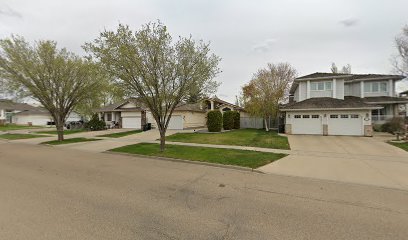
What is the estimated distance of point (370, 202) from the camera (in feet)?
17.4

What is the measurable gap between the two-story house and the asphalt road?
16.0 metres

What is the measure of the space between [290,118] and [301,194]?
17.7 m

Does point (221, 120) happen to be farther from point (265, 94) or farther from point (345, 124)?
point (345, 124)

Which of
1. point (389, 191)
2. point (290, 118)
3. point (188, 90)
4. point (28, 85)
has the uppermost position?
point (28, 85)

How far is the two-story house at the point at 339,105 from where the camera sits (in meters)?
A: 20.1

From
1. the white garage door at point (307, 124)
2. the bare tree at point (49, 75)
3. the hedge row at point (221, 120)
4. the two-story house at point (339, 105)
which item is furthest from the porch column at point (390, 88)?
the bare tree at point (49, 75)

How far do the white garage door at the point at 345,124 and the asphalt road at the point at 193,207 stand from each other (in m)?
16.0

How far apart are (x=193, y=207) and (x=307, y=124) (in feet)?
65.3

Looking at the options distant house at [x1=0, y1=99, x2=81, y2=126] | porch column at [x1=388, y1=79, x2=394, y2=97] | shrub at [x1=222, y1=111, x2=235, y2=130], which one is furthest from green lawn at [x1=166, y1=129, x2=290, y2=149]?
distant house at [x1=0, y1=99, x2=81, y2=126]

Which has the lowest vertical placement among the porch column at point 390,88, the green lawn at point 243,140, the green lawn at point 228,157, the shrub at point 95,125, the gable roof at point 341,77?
the green lawn at point 228,157

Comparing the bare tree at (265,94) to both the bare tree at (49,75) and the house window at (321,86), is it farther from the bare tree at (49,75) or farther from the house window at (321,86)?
the bare tree at (49,75)

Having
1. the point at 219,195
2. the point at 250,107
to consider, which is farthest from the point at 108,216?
the point at 250,107

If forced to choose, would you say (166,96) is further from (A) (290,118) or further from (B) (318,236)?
(A) (290,118)

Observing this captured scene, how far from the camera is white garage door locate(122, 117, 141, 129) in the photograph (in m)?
31.7
